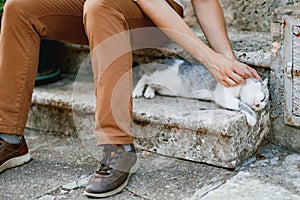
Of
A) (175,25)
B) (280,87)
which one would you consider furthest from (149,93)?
(280,87)

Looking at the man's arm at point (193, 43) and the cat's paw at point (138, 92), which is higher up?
the man's arm at point (193, 43)

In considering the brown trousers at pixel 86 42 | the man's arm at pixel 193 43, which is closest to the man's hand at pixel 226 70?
the man's arm at pixel 193 43

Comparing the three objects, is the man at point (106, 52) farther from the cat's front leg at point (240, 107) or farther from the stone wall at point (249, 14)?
the stone wall at point (249, 14)

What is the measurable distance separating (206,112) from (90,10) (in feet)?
2.24

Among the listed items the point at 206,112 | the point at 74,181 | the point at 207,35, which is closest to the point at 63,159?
the point at 74,181

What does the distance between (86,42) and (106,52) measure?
0.44m

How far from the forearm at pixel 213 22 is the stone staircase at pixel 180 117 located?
177 millimetres

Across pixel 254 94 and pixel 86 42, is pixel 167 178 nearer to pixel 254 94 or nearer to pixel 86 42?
Answer: pixel 254 94

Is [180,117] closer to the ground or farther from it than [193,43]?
closer to the ground

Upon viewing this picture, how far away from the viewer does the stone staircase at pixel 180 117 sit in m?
2.19

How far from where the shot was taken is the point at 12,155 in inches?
89.4

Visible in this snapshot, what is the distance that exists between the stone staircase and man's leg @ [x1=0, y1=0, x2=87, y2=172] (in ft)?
1.36

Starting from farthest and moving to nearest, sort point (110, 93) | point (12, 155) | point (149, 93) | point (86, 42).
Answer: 1. point (149, 93)
2. point (86, 42)
3. point (12, 155)
4. point (110, 93)

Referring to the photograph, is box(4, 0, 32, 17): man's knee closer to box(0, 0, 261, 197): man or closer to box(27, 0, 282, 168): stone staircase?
box(0, 0, 261, 197): man
